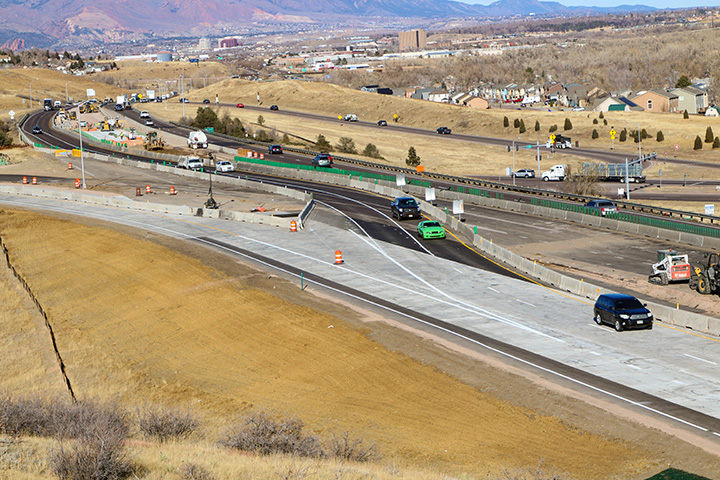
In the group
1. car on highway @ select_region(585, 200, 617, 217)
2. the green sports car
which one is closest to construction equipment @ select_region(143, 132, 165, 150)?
the green sports car

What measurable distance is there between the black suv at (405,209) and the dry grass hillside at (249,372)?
16.6 meters

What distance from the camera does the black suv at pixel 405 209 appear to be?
61719 mm

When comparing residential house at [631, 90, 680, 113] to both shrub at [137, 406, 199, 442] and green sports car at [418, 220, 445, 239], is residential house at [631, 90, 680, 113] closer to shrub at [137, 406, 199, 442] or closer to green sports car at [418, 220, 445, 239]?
green sports car at [418, 220, 445, 239]

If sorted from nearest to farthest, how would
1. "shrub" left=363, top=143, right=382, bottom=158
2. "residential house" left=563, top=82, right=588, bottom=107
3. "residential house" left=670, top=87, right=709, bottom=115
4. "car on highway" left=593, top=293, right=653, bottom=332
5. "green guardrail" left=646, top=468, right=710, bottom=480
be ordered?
"green guardrail" left=646, top=468, right=710, bottom=480, "car on highway" left=593, top=293, right=653, bottom=332, "shrub" left=363, top=143, right=382, bottom=158, "residential house" left=670, top=87, right=709, bottom=115, "residential house" left=563, top=82, right=588, bottom=107

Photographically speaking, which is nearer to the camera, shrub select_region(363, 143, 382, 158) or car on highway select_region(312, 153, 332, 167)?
car on highway select_region(312, 153, 332, 167)

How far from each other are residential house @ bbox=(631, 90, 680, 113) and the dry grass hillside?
11738cm

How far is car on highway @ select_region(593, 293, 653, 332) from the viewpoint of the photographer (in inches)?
1380

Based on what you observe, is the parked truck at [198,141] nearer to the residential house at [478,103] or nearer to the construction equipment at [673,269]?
the construction equipment at [673,269]

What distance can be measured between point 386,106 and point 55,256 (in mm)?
115476

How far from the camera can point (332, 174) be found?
8188 centimetres

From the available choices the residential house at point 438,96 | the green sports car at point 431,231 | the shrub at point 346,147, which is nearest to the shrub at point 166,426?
the green sports car at point 431,231

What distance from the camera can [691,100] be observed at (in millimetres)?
146875

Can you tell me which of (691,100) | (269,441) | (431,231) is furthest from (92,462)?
(691,100)

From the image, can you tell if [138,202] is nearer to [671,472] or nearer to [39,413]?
[39,413]
